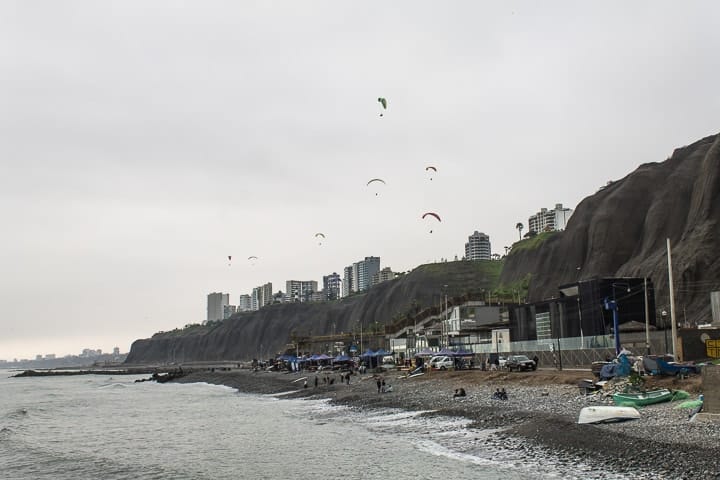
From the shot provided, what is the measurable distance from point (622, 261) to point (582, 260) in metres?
11.0

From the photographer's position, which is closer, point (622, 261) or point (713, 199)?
point (713, 199)

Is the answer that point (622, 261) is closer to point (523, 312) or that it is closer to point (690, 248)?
point (690, 248)

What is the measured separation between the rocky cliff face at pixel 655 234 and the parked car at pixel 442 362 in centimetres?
2443

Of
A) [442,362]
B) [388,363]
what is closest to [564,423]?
[442,362]

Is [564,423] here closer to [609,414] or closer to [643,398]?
[609,414]

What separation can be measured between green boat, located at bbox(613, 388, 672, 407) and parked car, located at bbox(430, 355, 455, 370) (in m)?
34.4

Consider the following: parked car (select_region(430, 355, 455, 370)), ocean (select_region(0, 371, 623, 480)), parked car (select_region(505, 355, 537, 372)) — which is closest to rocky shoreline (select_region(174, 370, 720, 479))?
ocean (select_region(0, 371, 623, 480))

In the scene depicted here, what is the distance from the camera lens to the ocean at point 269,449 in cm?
2300


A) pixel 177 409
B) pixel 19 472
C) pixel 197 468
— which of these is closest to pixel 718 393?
pixel 197 468

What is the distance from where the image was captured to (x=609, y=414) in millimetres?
24656

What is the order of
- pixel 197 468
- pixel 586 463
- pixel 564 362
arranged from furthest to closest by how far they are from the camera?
pixel 564 362
pixel 197 468
pixel 586 463

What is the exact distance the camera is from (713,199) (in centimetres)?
7925

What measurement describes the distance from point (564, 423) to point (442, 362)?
37.8 meters

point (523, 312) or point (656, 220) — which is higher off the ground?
point (656, 220)
